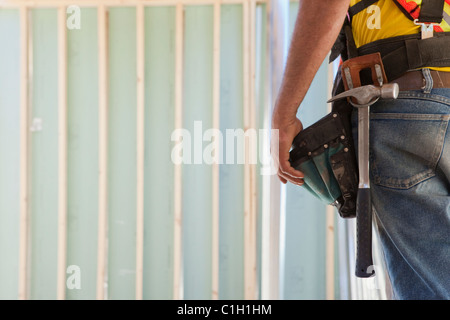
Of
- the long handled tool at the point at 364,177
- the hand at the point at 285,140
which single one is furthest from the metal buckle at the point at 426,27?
the hand at the point at 285,140

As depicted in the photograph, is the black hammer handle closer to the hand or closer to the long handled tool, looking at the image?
the long handled tool

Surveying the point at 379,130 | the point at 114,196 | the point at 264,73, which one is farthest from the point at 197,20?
the point at 379,130

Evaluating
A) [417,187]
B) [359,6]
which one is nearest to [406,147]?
[417,187]

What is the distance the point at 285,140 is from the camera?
3.50ft

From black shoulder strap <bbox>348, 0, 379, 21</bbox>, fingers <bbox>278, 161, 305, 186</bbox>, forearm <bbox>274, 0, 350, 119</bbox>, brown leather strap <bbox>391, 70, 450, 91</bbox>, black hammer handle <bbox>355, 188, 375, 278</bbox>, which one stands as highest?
black shoulder strap <bbox>348, 0, 379, 21</bbox>

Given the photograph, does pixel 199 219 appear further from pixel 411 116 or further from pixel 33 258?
pixel 411 116

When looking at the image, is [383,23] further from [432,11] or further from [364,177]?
[364,177]

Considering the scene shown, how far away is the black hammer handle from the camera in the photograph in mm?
982

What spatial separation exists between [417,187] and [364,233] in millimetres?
145

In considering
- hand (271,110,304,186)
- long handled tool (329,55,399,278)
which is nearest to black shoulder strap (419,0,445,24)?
long handled tool (329,55,399,278)

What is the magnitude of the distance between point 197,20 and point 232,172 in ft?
3.72

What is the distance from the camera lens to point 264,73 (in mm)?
3422

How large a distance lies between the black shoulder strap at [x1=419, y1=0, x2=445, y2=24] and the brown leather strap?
0.35ft

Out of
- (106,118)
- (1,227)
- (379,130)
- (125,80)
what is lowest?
(1,227)
